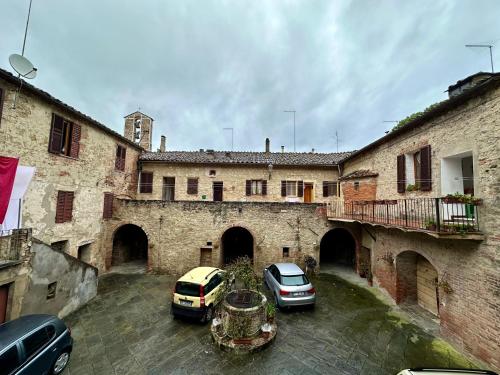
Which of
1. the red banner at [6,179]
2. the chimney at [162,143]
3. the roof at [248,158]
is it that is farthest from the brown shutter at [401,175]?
the chimney at [162,143]

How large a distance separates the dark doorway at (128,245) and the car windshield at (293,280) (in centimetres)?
1135

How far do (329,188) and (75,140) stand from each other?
17.4m

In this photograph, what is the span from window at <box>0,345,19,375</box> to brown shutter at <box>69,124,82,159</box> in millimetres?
9338

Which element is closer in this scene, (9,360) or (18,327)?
(9,360)

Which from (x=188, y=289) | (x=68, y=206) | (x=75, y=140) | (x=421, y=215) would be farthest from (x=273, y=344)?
(x=75, y=140)

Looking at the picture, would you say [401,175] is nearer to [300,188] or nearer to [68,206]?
[300,188]

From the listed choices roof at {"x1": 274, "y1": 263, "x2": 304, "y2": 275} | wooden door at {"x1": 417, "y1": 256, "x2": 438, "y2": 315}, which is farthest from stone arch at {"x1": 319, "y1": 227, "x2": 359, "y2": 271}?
roof at {"x1": 274, "y1": 263, "x2": 304, "y2": 275}

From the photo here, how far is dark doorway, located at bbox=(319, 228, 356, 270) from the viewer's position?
1652 centimetres

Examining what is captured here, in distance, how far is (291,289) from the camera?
28.7 ft

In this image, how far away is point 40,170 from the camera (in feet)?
31.2

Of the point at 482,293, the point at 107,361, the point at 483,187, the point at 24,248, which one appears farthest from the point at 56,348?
the point at 483,187

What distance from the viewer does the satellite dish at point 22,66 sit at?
8.15m

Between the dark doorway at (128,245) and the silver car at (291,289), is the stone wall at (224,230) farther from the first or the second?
the silver car at (291,289)

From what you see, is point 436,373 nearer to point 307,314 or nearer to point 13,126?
point 307,314
